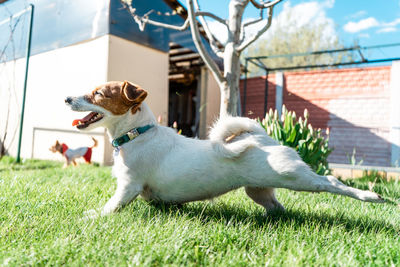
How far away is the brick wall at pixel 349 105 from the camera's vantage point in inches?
319

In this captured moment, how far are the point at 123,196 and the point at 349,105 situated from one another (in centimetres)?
842

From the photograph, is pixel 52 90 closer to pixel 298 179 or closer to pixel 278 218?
pixel 278 218

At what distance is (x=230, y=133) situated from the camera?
1995 mm

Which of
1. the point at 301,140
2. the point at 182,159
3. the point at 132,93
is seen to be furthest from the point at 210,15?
the point at 182,159

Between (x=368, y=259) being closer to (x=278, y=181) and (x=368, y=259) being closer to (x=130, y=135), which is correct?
(x=278, y=181)

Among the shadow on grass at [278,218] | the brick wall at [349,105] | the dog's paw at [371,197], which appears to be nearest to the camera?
the dog's paw at [371,197]

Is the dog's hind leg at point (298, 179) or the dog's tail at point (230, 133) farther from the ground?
the dog's tail at point (230, 133)

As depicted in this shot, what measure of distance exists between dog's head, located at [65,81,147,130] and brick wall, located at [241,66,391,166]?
6.74 m

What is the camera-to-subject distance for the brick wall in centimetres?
810

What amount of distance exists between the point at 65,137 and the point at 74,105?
4.82 metres

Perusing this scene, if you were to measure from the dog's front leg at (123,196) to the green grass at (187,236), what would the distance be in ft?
0.25

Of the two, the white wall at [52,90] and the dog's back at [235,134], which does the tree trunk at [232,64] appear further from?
the white wall at [52,90]

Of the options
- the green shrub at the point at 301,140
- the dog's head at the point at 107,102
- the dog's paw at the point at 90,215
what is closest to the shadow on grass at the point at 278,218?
the dog's paw at the point at 90,215

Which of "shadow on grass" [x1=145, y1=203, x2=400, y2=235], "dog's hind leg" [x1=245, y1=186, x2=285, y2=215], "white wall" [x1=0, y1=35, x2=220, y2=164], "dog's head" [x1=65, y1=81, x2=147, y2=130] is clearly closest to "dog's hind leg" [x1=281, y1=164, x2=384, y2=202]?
"shadow on grass" [x1=145, y1=203, x2=400, y2=235]
